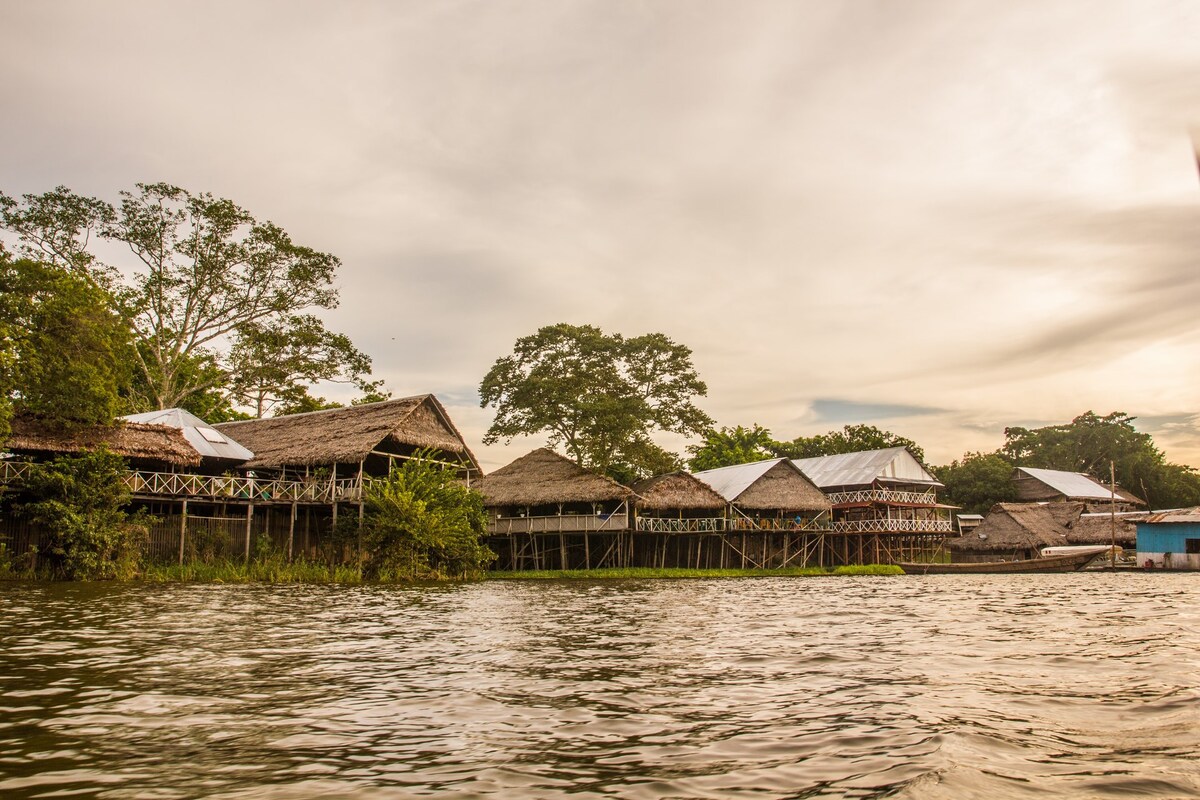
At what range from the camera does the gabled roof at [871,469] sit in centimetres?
4875

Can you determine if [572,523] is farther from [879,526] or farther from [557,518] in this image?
[879,526]

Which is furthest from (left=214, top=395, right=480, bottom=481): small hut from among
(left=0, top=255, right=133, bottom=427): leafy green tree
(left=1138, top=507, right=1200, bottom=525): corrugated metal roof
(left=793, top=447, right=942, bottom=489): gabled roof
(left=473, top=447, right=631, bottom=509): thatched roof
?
(left=1138, top=507, right=1200, bottom=525): corrugated metal roof

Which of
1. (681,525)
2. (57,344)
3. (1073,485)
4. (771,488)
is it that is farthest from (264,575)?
(1073,485)

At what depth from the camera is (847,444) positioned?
63281 mm

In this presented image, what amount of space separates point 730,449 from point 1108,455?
39572 millimetres

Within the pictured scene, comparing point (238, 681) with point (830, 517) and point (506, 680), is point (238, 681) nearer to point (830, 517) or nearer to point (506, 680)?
point (506, 680)

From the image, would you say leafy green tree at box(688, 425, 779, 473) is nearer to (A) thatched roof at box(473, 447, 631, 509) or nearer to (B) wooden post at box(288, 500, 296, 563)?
(A) thatched roof at box(473, 447, 631, 509)

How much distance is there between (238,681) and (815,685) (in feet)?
16.0

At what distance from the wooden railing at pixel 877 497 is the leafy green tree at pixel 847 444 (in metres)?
12.9

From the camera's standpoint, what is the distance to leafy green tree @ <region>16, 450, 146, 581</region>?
22.2 metres

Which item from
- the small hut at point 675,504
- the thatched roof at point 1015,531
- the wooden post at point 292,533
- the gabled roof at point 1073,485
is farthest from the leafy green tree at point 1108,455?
the wooden post at point 292,533

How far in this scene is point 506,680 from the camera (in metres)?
7.99

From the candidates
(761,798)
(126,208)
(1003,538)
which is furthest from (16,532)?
(1003,538)

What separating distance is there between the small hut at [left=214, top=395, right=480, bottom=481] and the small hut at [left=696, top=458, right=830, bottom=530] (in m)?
13.6
